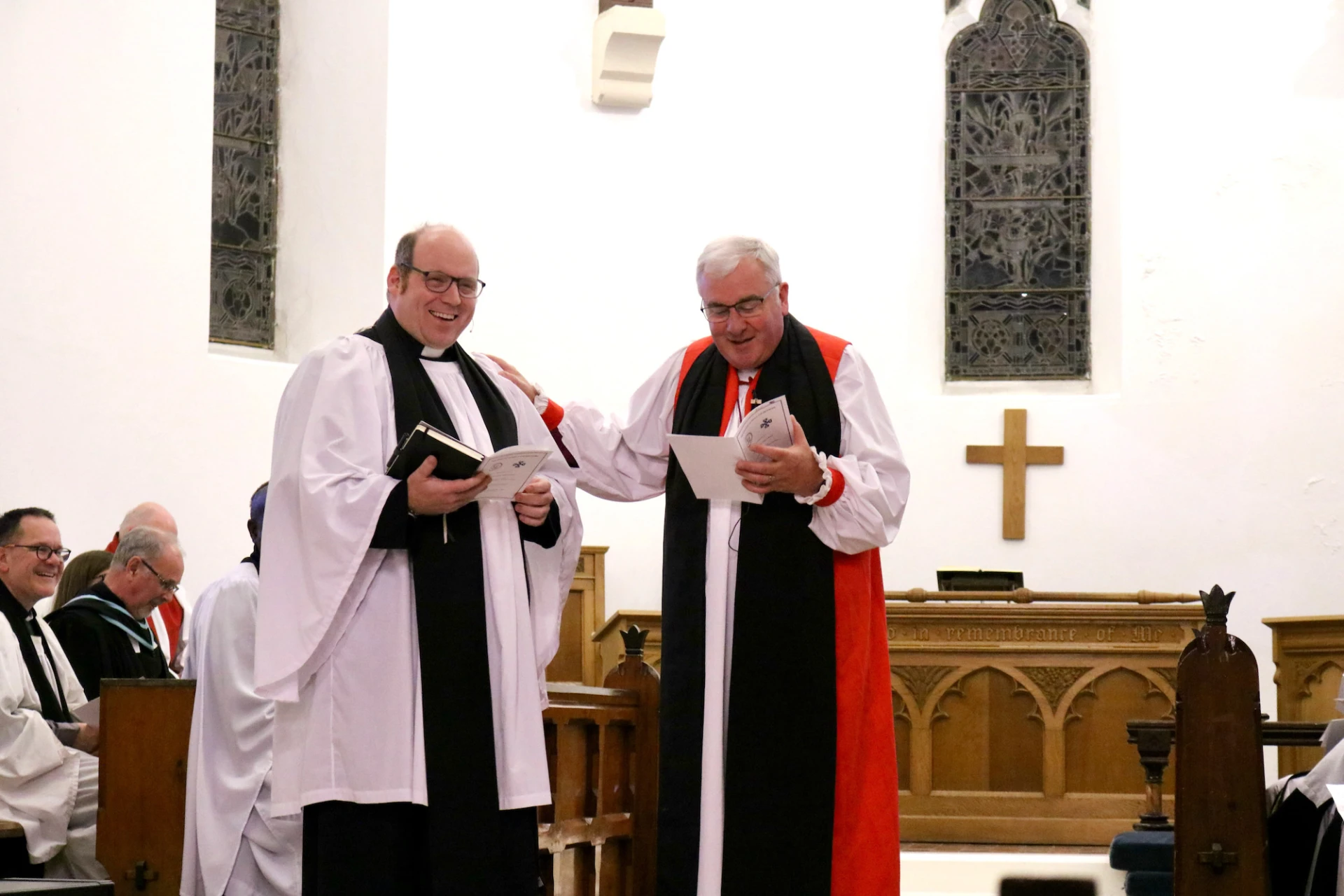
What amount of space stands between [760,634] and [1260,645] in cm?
666

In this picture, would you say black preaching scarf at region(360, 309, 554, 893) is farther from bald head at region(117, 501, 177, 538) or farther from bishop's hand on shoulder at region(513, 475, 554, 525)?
bald head at region(117, 501, 177, 538)

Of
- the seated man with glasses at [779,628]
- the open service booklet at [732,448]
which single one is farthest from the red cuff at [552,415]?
the open service booklet at [732,448]

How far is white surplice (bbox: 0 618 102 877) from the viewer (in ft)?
17.2

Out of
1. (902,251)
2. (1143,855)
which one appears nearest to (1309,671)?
(1143,855)

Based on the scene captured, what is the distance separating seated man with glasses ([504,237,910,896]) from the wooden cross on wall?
6285 mm

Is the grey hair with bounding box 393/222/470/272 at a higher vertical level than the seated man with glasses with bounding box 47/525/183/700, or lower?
higher

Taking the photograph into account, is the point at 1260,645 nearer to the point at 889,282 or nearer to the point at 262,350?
the point at 889,282

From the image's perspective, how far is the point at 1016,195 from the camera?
11.3 meters

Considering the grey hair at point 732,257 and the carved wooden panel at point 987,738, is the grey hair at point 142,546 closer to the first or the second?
the grey hair at point 732,257

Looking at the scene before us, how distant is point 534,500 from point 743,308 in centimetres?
84

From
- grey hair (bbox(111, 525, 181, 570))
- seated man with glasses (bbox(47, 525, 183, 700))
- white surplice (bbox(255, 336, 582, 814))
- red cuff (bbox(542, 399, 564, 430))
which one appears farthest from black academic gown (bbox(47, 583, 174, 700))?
white surplice (bbox(255, 336, 582, 814))

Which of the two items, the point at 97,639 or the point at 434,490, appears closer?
the point at 434,490

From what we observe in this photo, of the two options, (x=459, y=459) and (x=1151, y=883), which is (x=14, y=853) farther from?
(x=1151, y=883)

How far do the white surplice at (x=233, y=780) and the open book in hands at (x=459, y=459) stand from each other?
1527 mm
